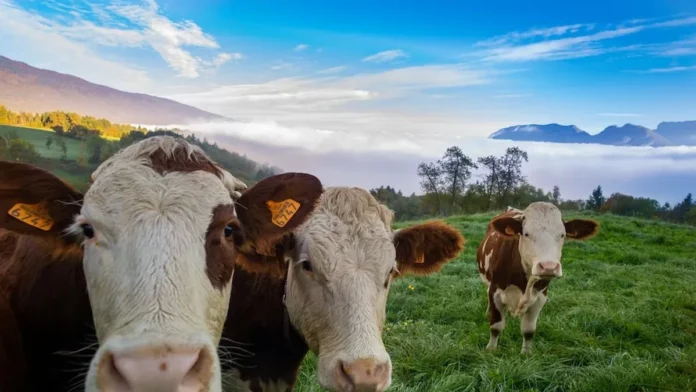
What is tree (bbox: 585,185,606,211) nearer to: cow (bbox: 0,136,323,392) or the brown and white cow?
the brown and white cow

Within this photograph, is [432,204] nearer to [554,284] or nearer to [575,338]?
[554,284]

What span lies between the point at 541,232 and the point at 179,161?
600 centimetres

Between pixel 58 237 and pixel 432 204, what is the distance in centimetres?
3177

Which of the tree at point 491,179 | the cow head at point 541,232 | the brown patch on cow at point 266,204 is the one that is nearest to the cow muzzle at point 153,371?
the brown patch on cow at point 266,204

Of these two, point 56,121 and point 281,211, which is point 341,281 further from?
point 56,121

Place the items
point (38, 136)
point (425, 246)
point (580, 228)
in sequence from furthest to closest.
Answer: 1. point (38, 136)
2. point (580, 228)
3. point (425, 246)

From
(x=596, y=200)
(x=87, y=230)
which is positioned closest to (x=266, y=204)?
(x=87, y=230)

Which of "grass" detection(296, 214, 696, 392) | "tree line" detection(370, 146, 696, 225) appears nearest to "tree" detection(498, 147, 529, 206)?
"tree line" detection(370, 146, 696, 225)

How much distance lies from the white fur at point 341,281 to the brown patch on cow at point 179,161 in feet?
2.64

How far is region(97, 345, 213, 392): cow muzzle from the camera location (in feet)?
5.51

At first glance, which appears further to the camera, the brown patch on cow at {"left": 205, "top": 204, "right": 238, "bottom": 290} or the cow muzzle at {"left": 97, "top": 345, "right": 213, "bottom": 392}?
the brown patch on cow at {"left": 205, "top": 204, "right": 238, "bottom": 290}

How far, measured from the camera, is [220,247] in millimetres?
2303

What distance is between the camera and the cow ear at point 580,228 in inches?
297

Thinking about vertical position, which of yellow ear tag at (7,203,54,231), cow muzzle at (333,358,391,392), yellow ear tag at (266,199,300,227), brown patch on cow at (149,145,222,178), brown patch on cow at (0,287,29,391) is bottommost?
brown patch on cow at (0,287,29,391)
